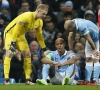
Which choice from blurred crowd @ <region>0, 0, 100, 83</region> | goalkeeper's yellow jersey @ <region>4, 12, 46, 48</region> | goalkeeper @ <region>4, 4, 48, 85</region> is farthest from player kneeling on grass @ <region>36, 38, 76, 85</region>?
blurred crowd @ <region>0, 0, 100, 83</region>

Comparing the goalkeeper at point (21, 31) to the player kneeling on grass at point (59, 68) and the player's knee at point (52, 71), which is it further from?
the player's knee at point (52, 71)

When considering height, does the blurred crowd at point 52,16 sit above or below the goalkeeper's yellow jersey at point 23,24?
above

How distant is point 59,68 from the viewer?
17.8 meters

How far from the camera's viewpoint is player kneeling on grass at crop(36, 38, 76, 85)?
58.1 feet

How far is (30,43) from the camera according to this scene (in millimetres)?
23234

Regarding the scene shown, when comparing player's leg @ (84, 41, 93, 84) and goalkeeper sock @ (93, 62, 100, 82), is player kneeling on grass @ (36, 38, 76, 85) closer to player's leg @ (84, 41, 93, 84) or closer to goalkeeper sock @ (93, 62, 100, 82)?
player's leg @ (84, 41, 93, 84)

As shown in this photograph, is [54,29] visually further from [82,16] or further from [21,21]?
[21,21]

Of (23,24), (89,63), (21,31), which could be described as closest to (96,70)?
(89,63)

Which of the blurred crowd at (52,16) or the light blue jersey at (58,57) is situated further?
the blurred crowd at (52,16)

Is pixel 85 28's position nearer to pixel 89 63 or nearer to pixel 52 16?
pixel 89 63

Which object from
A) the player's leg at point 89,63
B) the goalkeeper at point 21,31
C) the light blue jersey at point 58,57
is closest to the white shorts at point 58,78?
the light blue jersey at point 58,57

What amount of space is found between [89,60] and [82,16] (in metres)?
7.44

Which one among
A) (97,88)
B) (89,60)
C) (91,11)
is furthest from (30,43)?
(97,88)

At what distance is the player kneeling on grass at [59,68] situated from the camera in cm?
1770
